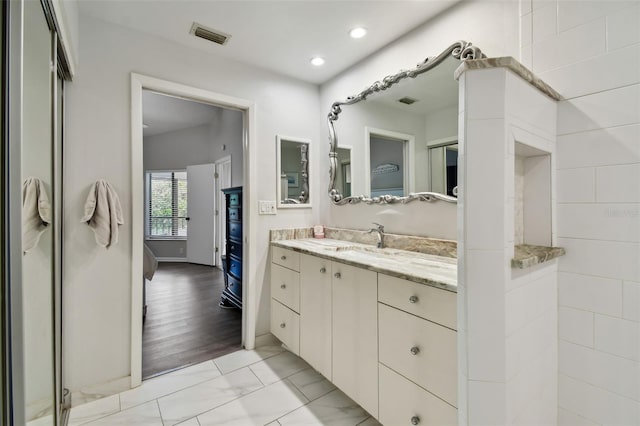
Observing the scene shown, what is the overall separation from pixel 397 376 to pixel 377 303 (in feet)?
1.10

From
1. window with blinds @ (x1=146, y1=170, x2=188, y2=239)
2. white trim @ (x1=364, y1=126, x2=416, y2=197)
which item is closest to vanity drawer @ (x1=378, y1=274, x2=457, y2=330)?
white trim @ (x1=364, y1=126, x2=416, y2=197)

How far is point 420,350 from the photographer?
4.07 ft

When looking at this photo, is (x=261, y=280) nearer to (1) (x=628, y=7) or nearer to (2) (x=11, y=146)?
(2) (x=11, y=146)

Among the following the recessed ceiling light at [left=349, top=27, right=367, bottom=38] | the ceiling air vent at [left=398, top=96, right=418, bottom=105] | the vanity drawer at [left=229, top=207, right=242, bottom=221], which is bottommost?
the vanity drawer at [left=229, top=207, right=242, bottom=221]

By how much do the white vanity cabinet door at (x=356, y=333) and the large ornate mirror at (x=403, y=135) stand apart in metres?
0.74

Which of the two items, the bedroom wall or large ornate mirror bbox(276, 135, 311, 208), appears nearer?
large ornate mirror bbox(276, 135, 311, 208)

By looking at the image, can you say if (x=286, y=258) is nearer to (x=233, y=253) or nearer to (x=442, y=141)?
(x=233, y=253)

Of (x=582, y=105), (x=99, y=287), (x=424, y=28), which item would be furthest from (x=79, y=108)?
(x=582, y=105)

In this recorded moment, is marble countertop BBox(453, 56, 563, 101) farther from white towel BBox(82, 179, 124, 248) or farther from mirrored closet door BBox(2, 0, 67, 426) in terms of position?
white towel BBox(82, 179, 124, 248)

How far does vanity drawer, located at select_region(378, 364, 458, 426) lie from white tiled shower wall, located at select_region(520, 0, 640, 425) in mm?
535

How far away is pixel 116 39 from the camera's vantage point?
1.88 metres

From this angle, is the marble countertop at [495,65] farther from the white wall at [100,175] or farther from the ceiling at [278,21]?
the white wall at [100,175]

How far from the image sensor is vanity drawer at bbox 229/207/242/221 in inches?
118

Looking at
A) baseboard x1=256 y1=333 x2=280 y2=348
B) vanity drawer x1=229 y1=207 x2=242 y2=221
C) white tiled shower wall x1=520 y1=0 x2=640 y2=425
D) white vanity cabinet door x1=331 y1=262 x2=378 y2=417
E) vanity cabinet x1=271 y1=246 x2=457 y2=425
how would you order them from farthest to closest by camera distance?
vanity drawer x1=229 y1=207 x2=242 y2=221, baseboard x1=256 y1=333 x2=280 y2=348, white vanity cabinet door x1=331 y1=262 x2=378 y2=417, vanity cabinet x1=271 y1=246 x2=457 y2=425, white tiled shower wall x1=520 y1=0 x2=640 y2=425
